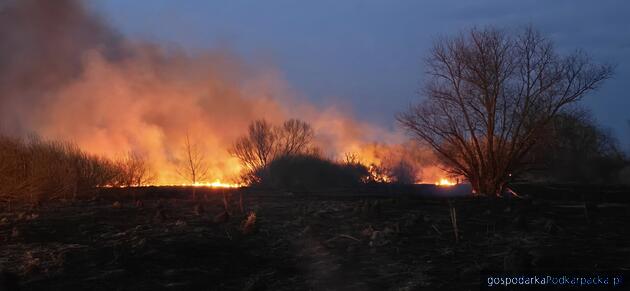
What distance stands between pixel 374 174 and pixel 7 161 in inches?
1561

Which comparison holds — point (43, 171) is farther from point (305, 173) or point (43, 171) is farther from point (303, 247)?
point (305, 173)

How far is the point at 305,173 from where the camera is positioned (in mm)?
46031

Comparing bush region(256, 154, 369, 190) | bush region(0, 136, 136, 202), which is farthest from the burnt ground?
bush region(256, 154, 369, 190)

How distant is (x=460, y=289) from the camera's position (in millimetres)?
8031

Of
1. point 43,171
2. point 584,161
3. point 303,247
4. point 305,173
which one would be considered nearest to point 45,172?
point 43,171

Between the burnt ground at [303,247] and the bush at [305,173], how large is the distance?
94.0 ft

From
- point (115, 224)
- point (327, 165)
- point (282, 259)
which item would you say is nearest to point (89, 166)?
point (115, 224)

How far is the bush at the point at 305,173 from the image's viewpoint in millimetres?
44719

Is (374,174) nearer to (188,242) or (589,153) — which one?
(589,153)

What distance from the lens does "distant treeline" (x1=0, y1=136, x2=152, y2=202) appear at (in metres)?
16.4

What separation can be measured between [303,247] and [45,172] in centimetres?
1000

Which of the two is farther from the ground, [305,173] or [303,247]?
[305,173]

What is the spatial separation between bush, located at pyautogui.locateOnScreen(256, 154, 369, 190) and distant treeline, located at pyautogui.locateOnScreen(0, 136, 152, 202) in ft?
63.9

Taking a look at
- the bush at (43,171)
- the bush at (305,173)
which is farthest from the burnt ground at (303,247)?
the bush at (305,173)
